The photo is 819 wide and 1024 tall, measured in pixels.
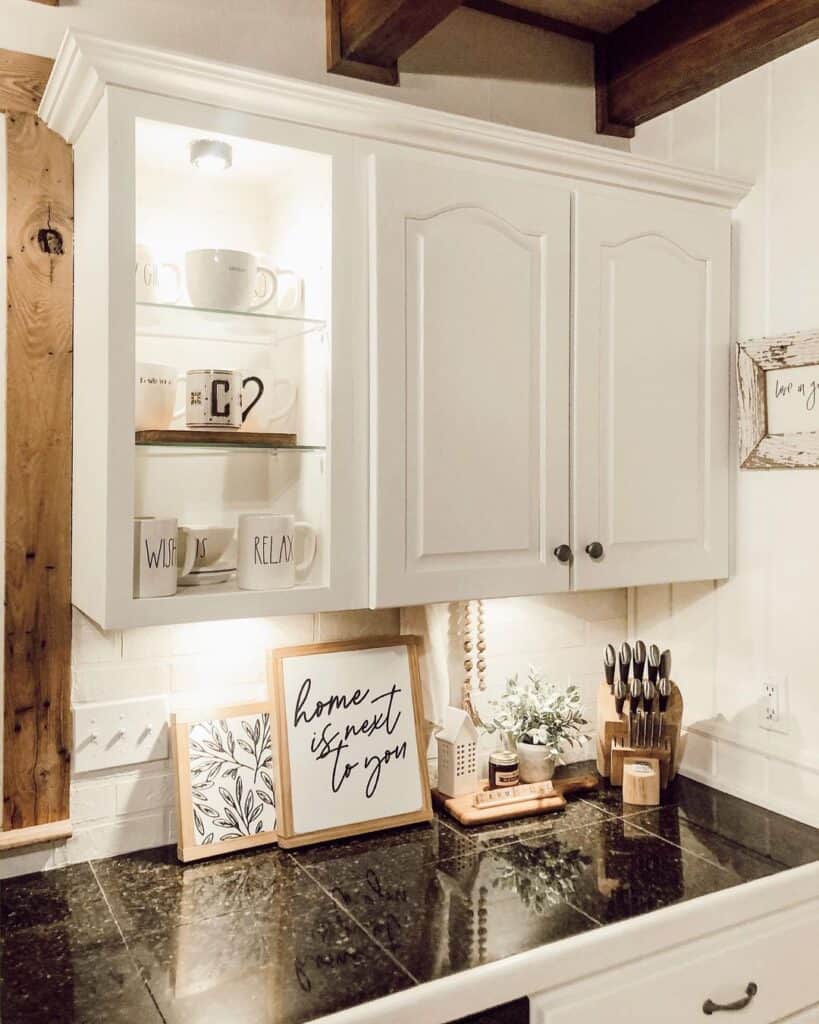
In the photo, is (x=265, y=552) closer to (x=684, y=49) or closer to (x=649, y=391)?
(x=649, y=391)

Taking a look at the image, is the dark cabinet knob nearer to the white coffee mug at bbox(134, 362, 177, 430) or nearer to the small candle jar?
the small candle jar

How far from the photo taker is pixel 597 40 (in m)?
2.05

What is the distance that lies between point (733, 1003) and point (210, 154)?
1.61 metres

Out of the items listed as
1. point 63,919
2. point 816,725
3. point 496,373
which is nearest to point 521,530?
point 496,373

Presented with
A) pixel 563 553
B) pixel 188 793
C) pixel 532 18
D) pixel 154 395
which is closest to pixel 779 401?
pixel 563 553

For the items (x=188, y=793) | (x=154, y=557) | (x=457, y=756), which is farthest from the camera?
(x=457, y=756)

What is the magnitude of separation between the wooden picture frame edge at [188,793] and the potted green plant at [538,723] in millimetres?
530

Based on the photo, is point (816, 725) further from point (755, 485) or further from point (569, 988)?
point (569, 988)

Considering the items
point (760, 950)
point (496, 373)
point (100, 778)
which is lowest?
point (760, 950)

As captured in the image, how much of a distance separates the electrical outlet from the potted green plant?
371 millimetres

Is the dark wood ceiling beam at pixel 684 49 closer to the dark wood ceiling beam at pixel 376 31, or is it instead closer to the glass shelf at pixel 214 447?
the dark wood ceiling beam at pixel 376 31

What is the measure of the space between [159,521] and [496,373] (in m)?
0.65

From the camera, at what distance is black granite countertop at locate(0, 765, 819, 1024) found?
117cm

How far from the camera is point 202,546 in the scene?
1441 millimetres
